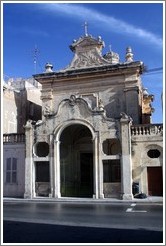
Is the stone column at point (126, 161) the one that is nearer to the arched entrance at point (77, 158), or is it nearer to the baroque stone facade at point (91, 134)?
the baroque stone facade at point (91, 134)

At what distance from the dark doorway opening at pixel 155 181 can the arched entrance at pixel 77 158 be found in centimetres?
560

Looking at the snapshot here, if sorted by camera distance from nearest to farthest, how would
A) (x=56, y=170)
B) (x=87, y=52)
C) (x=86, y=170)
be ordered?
(x=56, y=170) → (x=86, y=170) → (x=87, y=52)

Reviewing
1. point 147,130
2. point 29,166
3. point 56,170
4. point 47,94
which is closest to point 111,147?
point 147,130

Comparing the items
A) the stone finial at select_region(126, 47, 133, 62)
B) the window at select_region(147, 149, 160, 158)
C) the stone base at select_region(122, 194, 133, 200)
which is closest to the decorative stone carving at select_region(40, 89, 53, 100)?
the stone finial at select_region(126, 47, 133, 62)

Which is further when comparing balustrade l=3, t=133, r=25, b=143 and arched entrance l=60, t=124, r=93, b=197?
arched entrance l=60, t=124, r=93, b=197

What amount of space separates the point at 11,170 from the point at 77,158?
5871 millimetres

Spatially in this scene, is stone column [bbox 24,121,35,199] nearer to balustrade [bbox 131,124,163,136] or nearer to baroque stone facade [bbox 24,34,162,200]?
baroque stone facade [bbox 24,34,162,200]

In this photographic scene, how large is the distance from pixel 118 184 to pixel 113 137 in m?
3.43

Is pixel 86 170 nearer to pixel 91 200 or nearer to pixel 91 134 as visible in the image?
pixel 91 134

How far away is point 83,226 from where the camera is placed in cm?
1336

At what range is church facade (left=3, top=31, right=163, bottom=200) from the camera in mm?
24469

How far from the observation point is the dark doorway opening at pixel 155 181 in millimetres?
24531

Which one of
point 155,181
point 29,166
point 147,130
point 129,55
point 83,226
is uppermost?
point 129,55

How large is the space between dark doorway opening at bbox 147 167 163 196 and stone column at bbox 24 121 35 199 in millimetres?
8884
